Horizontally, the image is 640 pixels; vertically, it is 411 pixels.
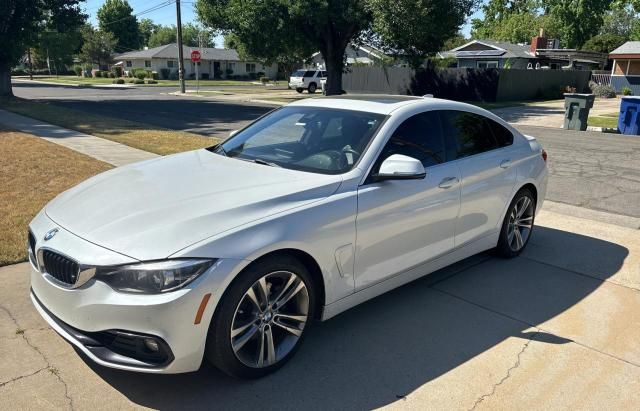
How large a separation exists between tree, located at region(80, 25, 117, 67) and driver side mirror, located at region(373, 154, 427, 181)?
79154 millimetres

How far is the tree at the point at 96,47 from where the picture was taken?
73562 mm

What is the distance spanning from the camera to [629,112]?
1627 centimetres

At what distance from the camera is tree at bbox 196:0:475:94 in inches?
911

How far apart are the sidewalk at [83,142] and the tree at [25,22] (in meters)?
10.4

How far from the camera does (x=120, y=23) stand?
335 feet

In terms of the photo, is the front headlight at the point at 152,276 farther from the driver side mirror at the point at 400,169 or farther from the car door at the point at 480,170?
the car door at the point at 480,170

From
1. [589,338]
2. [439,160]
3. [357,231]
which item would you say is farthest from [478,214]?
[357,231]

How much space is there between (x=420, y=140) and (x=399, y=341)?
1.56 metres

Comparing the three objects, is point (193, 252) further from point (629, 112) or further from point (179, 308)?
point (629, 112)

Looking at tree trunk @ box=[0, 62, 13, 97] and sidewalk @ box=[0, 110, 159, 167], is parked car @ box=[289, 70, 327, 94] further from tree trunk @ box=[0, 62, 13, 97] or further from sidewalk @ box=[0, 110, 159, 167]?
sidewalk @ box=[0, 110, 159, 167]

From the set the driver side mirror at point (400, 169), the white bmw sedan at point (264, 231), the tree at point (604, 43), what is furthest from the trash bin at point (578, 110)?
the tree at point (604, 43)

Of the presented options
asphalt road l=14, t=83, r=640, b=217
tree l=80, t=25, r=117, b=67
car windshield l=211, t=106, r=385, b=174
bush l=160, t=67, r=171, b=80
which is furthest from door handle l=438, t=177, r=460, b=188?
tree l=80, t=25, r=117, b=67

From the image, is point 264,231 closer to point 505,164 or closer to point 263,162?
point 263,162

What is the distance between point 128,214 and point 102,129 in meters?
12.8
